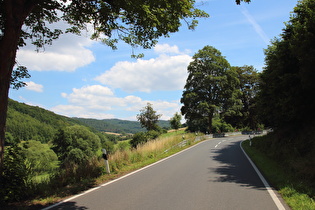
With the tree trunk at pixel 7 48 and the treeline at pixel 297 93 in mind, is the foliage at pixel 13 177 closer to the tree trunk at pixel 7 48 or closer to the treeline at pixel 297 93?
the tree trunk at pixel 7 48

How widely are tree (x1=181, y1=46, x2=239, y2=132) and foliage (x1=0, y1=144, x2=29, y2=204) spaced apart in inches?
1386

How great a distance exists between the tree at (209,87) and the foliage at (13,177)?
3521cm

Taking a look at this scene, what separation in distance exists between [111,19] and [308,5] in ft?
31.3

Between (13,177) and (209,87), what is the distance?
3884 centimetres

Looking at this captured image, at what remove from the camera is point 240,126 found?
5694cm

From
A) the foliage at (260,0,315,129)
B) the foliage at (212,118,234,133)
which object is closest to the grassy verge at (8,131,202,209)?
the foliage at (260,0,315,129)

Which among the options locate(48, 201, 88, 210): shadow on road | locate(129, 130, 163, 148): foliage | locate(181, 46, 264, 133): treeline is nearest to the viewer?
locate(48, 201, 88, 210): shadow on road

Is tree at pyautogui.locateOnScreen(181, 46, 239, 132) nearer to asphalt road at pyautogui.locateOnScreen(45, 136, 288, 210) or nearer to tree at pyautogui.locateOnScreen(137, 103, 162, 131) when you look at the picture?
tree at pyautogui.locateOnScreen(137, 103, 162, 131)

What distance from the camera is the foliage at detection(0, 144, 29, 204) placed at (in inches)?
203

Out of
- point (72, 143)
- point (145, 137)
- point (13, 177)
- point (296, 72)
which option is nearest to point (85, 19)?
point (13, 177)

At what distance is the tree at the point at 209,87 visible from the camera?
133 ft

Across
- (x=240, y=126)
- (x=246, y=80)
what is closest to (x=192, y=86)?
(x=246, y=80)

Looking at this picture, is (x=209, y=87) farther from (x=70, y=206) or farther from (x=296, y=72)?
(x=70, y=206)

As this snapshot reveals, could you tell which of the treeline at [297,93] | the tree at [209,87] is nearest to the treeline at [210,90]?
the tree at [209,87]
